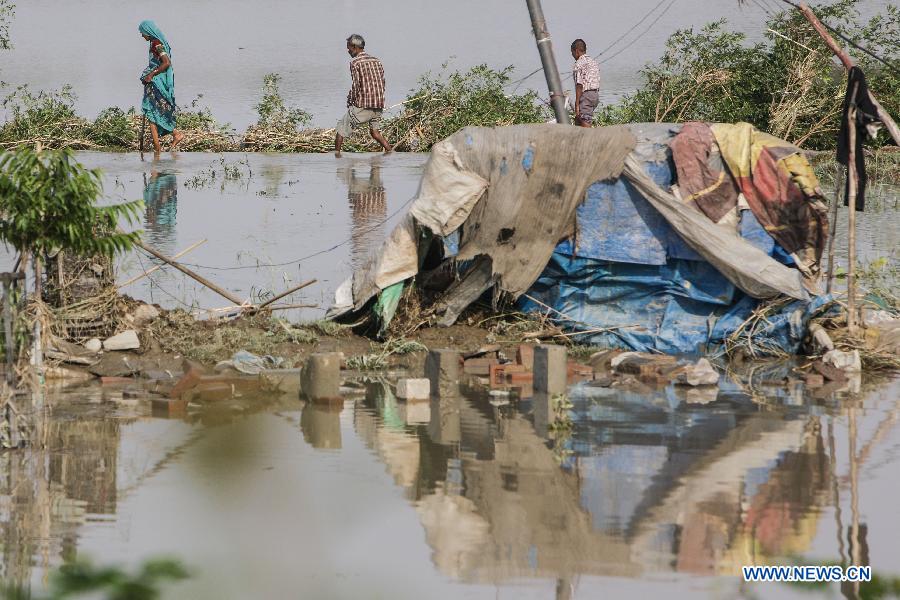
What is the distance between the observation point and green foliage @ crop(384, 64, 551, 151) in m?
20.7

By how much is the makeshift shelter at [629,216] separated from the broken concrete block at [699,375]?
0.98m

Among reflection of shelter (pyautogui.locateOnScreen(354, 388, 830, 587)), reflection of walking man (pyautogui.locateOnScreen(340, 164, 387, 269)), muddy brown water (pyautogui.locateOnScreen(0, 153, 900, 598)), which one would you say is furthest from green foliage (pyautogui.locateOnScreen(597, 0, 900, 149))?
reflection of shelter (pyautogui.locateOnScreen(354, 388, 830, 587))

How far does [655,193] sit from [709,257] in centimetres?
62

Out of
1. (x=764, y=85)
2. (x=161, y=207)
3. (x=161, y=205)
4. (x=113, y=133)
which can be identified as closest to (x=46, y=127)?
(x=113, y=133)

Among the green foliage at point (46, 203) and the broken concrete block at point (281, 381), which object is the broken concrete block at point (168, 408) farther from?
the green foliage at point (46, 203)

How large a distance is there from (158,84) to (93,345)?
9.57 meters

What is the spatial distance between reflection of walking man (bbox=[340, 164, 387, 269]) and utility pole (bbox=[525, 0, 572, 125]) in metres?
2.14

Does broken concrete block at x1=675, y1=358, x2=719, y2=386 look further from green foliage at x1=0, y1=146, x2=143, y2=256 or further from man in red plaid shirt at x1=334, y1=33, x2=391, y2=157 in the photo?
man in red plaid shirt at x1=334, y1=33, x2=391, y2=157

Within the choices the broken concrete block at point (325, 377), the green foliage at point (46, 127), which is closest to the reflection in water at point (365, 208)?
the broken concrete block at point (325, 377)

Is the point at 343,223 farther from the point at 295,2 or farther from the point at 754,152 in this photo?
the point at 295,2

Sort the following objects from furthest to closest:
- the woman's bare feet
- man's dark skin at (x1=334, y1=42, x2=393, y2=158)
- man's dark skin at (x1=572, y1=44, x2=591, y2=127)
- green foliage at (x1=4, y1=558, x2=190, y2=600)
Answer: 1. the woman's bare feet
2. man's dark skin at (x1=334, y1=42, x2=393, y2=158)
3. man's dark skin at (x1=572, y1=44, x2=591, y2=127)
4. green foliage at (x1=4, y1=558, x2=190, y2=600)

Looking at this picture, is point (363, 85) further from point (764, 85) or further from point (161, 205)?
point (764, 85)

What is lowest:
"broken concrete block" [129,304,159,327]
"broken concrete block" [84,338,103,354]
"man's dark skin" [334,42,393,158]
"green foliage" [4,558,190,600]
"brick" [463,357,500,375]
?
"green foliage" [4,558,190,600]

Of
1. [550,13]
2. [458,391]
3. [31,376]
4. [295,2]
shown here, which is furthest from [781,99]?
[295,2]
